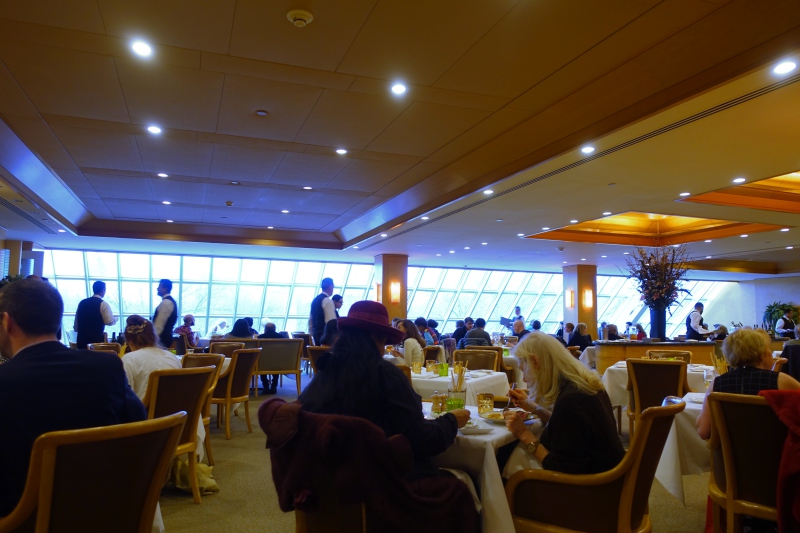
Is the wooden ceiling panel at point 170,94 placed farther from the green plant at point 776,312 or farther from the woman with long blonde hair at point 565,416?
the green plant at point 776,312

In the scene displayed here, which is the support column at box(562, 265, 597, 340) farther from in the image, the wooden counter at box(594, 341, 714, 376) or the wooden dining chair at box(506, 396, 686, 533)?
the wooden dining chair at box(506, 396, 686, 533)

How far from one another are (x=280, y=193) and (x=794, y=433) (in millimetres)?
7720

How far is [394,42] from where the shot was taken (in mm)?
4262

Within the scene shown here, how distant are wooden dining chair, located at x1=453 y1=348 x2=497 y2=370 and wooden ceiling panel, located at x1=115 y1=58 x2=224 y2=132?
3.59m

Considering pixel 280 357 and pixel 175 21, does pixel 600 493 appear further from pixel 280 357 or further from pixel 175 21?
pixel 280 357

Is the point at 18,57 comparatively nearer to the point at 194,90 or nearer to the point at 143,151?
the point at 194,90

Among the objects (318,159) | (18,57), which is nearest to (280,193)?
(318,159)

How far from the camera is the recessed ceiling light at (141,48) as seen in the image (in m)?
4.33

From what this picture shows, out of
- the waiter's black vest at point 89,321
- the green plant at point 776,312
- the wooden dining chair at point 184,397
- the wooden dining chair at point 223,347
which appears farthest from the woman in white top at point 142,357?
the green plant at point 776,312

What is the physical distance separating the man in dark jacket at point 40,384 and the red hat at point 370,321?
2.76 feet

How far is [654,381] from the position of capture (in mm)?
5215

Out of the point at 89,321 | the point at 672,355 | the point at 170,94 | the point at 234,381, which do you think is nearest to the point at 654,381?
the point at 672,355

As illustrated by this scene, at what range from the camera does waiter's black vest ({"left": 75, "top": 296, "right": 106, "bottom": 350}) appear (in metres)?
7.19

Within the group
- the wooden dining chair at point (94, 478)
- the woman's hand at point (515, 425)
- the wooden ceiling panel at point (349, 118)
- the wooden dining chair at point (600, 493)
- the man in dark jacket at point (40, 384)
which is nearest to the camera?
the wooden dining chair at point (94, 478)
